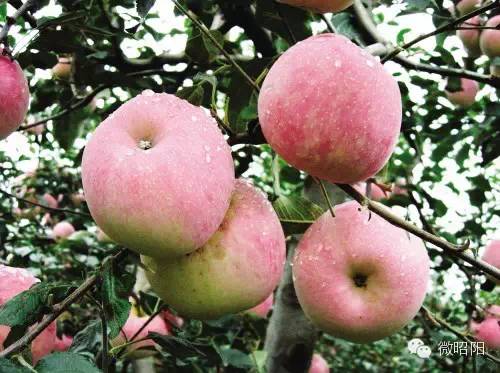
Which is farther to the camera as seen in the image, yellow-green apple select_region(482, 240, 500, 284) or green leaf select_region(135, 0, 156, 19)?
yellow-green apple select_region(482, 240, 500, 284)

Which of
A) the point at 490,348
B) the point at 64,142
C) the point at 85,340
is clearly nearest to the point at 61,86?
the point at 64,142

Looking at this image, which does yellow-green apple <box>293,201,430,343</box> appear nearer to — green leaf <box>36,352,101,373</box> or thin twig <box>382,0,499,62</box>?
thin twig <box>382,0,499,62</box>

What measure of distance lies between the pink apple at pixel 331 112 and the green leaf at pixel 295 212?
273 millimetres

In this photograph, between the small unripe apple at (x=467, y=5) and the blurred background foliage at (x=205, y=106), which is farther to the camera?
the small unripe apple at (x=467, y=5)

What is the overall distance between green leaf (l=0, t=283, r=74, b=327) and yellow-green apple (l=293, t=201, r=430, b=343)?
354 millimetres

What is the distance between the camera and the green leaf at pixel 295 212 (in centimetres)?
95

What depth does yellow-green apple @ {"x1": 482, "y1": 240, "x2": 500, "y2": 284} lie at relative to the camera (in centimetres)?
172

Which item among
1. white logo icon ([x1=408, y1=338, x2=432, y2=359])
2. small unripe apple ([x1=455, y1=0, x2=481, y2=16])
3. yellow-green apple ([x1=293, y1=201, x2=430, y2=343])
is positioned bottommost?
white logo icon ([x1=408, y1=338, x2=432, y2=359])

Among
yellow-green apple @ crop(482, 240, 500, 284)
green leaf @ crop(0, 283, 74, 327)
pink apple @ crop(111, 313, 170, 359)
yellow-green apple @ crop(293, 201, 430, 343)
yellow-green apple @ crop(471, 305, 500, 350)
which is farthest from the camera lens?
yellow-green apple @ crop(482, 240, 500, 284)

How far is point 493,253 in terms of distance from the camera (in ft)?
5.76

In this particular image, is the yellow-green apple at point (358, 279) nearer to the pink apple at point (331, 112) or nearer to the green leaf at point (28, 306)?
the pink apple at point (331, 112)

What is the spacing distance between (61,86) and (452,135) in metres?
1.26

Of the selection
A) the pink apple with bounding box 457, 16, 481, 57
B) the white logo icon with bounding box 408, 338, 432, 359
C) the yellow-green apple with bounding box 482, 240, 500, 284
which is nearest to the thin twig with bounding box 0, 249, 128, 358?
the white logo icon with bounding box 408, 338, 432, 359

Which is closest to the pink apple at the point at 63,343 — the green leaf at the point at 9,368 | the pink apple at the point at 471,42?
the green leaf at the point at 9,368
